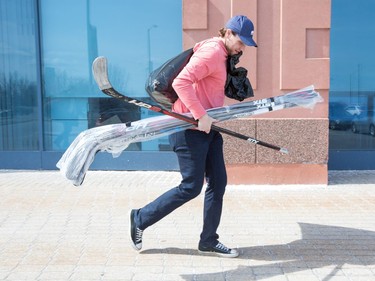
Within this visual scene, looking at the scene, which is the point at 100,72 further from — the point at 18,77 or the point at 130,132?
the point at 18,77

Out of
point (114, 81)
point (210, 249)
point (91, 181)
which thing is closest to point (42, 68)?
point (114, 81)

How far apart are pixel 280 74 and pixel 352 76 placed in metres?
1.95

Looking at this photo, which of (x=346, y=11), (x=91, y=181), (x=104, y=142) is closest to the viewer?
(x=104, y=142)

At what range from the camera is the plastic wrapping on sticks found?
11.9 ft

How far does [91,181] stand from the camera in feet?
22.4

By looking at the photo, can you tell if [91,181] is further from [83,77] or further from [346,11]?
[346,11]

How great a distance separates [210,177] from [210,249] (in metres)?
0.62

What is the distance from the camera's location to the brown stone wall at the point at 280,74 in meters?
6.18

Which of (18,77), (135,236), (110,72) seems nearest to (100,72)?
(135,236)

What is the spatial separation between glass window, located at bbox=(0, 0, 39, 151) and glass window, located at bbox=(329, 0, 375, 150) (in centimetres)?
494

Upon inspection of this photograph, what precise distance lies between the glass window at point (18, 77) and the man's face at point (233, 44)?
506cm

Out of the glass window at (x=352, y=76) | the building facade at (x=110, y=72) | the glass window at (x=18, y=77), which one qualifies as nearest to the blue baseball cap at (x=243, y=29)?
the building facade at (x=110, y=72)

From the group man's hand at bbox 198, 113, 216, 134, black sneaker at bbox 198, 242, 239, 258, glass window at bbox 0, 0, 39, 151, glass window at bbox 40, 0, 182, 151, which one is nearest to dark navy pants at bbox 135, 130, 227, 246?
black sneaker at bbox 198, 242, 239, 258

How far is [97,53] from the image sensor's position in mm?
7723
